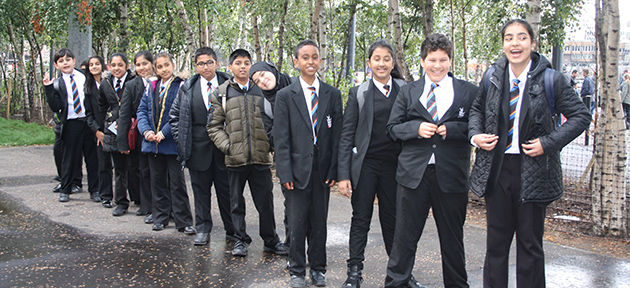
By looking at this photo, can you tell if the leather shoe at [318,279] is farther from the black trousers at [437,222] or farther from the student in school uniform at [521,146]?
the student in school uniform at [521,146]

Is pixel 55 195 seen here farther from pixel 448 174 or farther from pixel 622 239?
pixel 622 239

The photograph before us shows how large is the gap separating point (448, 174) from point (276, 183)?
596 centimetres

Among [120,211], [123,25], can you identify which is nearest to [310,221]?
[120,211]

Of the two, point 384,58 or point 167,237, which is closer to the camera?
point 384,58

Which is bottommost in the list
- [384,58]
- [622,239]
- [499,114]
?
[622,239]

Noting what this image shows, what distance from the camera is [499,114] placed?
152 inches

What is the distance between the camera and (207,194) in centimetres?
608

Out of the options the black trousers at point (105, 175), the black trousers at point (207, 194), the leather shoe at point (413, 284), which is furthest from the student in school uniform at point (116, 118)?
the leather shoe at point (413, 284)

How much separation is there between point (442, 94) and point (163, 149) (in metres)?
3.56

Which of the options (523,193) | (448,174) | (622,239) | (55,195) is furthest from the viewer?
(55,195)

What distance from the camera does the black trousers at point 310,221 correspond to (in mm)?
4721

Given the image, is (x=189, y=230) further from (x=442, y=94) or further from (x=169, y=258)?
(x=442, y=94)

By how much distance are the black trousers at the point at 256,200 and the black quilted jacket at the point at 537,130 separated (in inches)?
93.3

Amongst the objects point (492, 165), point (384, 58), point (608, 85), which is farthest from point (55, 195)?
point (608, 85)
